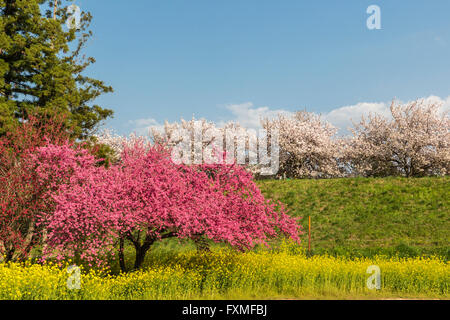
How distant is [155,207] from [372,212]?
19009 millimetres

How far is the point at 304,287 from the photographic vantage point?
11.8m

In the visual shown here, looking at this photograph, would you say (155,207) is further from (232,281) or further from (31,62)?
(31,62)

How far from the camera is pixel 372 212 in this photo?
25.3m

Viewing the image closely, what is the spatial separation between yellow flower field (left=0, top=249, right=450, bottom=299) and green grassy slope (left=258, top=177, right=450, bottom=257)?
4.98m

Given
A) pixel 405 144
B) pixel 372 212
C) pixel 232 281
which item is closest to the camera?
pixel 232 281

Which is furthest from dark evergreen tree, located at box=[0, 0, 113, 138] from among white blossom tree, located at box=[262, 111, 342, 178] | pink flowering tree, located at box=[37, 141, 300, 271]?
white blossom tree, located at box=[262, 111, 342, 178]

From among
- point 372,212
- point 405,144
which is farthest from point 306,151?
point 372,212

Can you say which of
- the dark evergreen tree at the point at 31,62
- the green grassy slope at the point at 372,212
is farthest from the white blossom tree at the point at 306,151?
the dark evergreen tree at the point at 31,62

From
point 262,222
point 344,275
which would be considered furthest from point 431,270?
point 262,222

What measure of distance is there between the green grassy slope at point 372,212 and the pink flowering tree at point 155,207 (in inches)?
335

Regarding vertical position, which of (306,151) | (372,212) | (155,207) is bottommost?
(372,212)

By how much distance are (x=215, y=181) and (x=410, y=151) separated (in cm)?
3700
